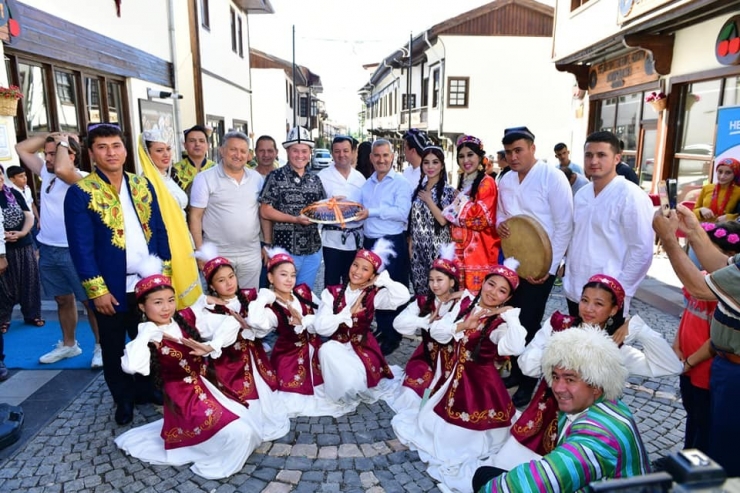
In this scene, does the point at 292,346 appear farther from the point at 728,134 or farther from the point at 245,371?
the point at 728,134

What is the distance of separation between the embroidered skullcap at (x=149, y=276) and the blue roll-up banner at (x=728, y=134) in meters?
6.55

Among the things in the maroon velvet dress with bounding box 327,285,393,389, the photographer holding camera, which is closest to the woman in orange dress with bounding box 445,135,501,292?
the maroon velvet dress with bounding box 327,285,393,389

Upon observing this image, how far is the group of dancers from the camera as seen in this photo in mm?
2830

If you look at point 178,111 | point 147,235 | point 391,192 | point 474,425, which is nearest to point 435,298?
point 474,425

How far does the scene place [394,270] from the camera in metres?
4.63

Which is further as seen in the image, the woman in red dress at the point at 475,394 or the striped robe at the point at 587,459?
the woman in red dress at the point at 475,394

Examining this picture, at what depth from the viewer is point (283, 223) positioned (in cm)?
439

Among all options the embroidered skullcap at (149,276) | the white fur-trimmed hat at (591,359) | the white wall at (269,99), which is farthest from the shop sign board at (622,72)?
the white wall at (269,99)

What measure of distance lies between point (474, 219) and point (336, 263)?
1.46m

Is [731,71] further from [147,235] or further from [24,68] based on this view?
[24,68]

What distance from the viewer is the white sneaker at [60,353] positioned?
4.36 meters

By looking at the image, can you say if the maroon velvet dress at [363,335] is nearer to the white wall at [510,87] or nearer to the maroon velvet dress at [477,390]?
the maroon velvet dress at [477,390]

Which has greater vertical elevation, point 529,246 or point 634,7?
point 634,7

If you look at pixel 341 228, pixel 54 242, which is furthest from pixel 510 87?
pixel 54 242
